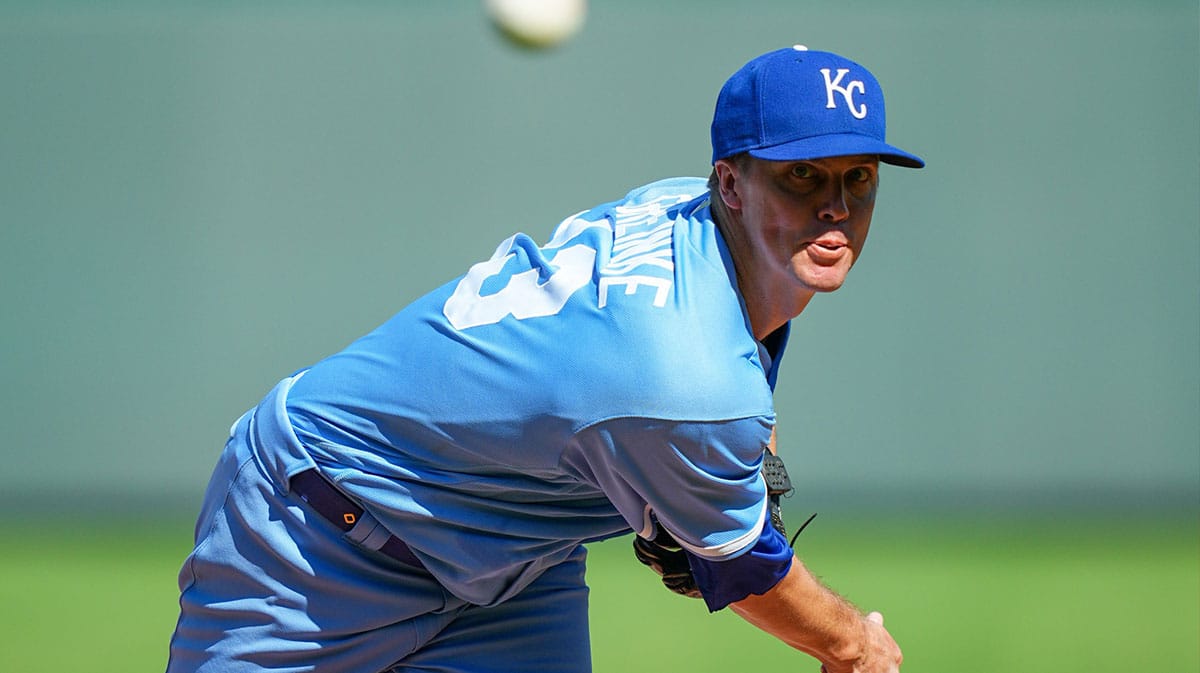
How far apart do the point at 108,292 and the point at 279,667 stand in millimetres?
5470

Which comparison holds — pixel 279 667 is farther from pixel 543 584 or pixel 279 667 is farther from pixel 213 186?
pixel 213 186

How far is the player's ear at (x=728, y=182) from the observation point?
2.30 meters

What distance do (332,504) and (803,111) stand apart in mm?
Result: 1081

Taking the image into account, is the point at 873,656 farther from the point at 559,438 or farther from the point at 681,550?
the point at 559,438

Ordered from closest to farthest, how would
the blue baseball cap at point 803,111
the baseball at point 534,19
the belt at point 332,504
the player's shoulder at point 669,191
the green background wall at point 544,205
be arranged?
the blue baseball cap at point 803,111 → the belt at point 332,504 → the player's shoulder at point 669,191 → the baseball at point 534,19 → the green background wall at point 544,205

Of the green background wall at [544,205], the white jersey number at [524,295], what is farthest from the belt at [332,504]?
the green background wall at [544,205]

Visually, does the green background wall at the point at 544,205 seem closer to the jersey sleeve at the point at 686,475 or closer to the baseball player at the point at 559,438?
the baseball player at the point at 559,438

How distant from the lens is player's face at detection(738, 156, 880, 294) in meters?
2.23

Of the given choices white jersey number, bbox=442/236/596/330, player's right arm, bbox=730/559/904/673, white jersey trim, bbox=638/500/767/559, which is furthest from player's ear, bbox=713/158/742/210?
player's right arm, bbox=730/559/904/673

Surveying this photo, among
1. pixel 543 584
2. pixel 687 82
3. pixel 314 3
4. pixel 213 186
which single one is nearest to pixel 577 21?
pixel 687 82

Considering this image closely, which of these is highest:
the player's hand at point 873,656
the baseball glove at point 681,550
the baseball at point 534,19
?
the baseball at point 534,19

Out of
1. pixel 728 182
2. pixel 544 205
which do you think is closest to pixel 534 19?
pixel 544 205

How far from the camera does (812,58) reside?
2273mm

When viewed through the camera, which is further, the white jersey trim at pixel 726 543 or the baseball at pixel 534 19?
the baseball at pixel 534 19
